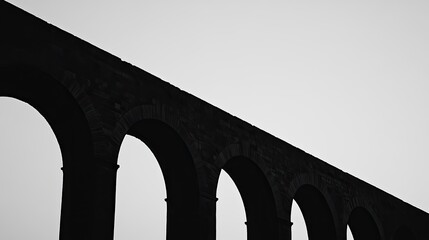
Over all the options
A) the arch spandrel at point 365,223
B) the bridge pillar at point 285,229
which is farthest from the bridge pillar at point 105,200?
the arch spandrel at point 365,223

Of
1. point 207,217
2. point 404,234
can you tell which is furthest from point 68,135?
point 404,234

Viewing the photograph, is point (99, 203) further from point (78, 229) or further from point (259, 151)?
point (259, 151)

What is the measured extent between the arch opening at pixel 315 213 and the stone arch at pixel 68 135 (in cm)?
735

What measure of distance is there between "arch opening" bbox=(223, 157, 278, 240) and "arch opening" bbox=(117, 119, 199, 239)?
189 centimetres

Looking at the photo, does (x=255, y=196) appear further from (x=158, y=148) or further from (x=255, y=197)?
(x=158, y=148)

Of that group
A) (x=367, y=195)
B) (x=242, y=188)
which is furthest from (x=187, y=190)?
(x=367, y=195)

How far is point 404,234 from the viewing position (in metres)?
21.9

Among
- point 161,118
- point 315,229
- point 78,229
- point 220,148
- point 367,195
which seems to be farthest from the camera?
point 367,195

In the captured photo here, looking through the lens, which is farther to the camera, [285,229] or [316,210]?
[316,210]

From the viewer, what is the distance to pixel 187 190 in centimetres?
1459

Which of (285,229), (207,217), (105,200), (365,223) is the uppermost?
(365,223)

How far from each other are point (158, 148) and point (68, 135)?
2.46 m

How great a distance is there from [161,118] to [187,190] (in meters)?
1.72

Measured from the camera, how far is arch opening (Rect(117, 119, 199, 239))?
14.3 m
